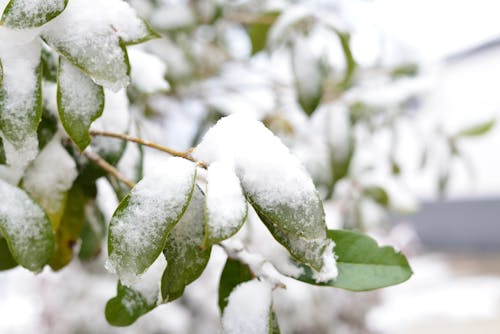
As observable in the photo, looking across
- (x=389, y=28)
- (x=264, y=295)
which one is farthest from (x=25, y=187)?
Answer: (x=389, y=28)

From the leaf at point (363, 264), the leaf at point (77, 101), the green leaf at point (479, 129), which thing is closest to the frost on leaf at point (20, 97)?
the leaf at point (77, 101)

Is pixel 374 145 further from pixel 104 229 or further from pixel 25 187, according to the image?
pixel 25 187

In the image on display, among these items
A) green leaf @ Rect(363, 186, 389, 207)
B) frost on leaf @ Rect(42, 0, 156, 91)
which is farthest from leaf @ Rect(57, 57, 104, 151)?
green leaf @ Rect(363, 186, 389, 207)

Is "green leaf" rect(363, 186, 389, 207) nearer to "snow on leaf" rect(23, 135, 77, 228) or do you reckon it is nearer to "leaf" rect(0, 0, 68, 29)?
"snow on leaf" rect(23, 135, 77, 228)

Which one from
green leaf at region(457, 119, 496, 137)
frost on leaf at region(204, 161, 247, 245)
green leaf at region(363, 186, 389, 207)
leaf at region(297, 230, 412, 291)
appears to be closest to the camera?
frost on leaf at region(204, 161, 247, 245)

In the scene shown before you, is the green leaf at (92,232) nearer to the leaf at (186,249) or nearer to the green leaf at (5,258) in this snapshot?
the green leaf at (5,258)
